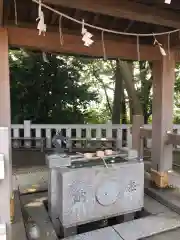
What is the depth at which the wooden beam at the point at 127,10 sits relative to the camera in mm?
1828

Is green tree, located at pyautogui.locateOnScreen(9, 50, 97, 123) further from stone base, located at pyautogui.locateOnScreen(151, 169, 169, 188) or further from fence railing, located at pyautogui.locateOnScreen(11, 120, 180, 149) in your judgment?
stone base, located at pyautogui.locateOnScreen(151, 169, 169, 188)

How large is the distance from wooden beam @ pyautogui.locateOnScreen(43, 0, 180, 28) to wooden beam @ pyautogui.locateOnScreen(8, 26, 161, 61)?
73 cm

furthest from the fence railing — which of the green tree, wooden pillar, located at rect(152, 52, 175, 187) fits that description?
wooden pillar, located at rect(152, 52, 175, 187)

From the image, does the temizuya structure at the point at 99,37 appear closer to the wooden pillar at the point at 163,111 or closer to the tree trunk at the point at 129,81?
the wooden pillar at the point at 163,111

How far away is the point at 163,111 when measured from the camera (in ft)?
9.72

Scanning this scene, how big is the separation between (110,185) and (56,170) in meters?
0.52

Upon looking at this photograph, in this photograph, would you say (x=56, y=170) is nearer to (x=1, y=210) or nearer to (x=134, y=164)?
(x=1, y=210)

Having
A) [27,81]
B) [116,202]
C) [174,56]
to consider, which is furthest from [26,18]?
[27,81]

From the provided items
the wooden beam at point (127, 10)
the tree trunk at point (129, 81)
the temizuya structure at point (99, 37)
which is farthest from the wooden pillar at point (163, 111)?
the tree trunk at point (129, 81)

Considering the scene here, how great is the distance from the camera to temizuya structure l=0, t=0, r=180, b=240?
1.89m

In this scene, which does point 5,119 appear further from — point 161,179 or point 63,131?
point 63,131

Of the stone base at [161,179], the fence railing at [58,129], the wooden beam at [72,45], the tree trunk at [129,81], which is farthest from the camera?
the tree trunk at [129,81]

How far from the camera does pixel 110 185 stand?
7.02 feet

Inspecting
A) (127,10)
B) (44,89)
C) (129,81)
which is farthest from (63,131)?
(127,10)
